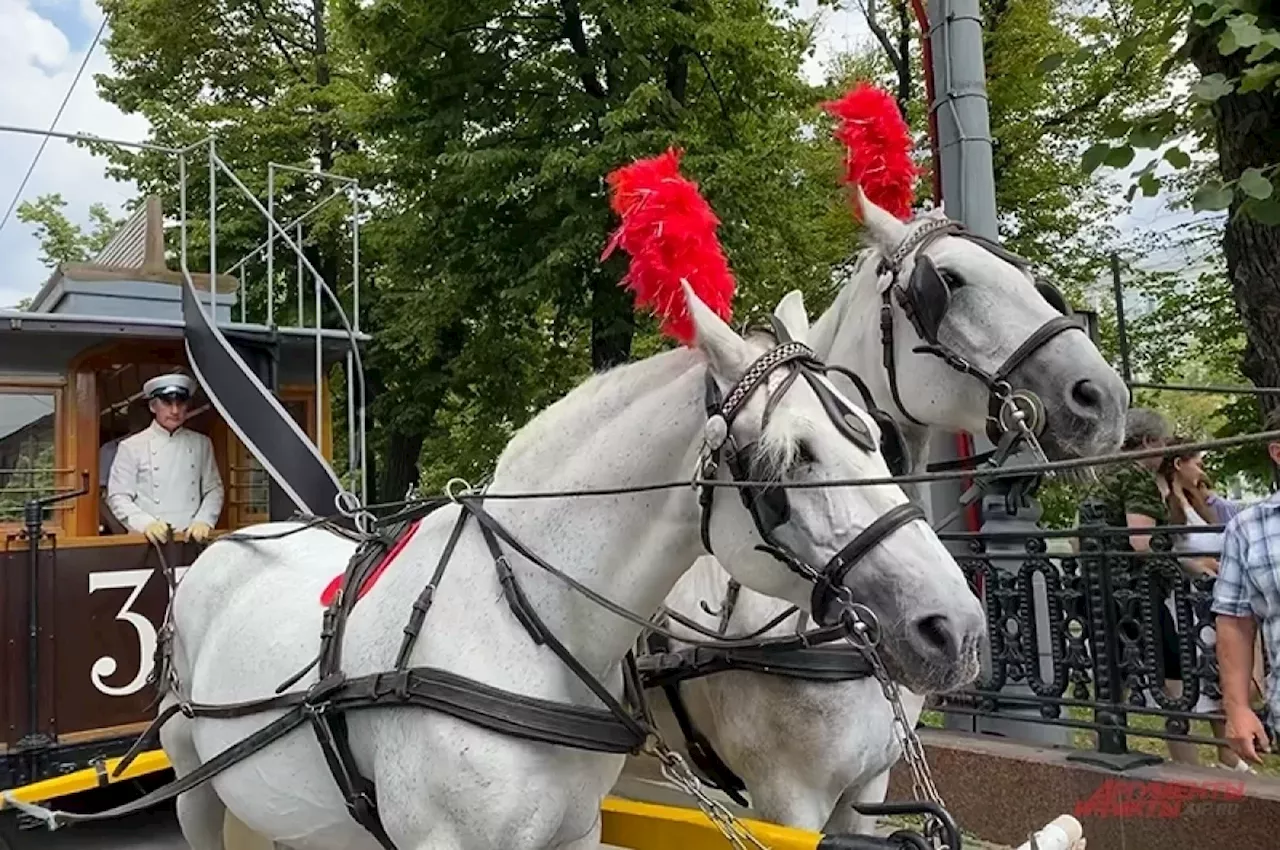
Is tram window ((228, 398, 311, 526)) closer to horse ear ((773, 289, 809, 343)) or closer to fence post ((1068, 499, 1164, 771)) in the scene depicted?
horse ear ((773, 289, 809, 343))

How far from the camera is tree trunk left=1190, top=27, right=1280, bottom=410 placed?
4520mm

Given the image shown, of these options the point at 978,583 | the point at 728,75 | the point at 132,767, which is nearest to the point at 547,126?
the point at 728,75

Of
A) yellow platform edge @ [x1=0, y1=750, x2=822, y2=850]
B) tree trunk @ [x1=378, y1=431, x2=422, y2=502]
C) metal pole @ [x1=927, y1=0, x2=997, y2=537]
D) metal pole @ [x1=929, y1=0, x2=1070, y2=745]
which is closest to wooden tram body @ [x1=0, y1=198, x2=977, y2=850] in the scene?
yellow platform edge @ [x1=0, y1=750, x2=822, y2=850]

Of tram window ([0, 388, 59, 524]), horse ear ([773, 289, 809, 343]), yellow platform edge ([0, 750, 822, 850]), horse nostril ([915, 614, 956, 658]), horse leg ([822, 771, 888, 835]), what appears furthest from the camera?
tram window ([0, 388, 59, 524])

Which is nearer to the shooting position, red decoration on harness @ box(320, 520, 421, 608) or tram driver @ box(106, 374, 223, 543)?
red decoration on harness @ box(320, 520, 421, 608)

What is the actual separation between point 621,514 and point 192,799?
241 centimetres

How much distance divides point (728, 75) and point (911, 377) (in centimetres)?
1011

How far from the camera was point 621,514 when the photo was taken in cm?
252

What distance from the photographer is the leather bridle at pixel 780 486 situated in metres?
2.16

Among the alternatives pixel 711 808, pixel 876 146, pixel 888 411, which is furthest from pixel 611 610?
pixel 876 146

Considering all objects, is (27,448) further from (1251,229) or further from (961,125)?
(1251,229)

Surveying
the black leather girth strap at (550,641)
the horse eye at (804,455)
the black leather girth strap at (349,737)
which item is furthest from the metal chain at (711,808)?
the horse eye at (804,455)

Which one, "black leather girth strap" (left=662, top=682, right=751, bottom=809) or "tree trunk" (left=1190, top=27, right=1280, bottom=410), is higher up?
"tree trunk" (left=1190, top=27, right=1280, bottom=410)

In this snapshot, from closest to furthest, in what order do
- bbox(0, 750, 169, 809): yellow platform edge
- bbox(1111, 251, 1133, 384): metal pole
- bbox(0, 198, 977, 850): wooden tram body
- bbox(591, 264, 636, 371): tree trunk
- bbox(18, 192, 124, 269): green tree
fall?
bbox(0, 750, 169, 809): yellow platform edge, bbox(0, 198, 977, 850): wooden tram body, bbox(1111, 251, 1133, 384): metal pole, bbox(591, 264, 636, 371): tree trunk, bbox(18, 192, 124, 269): green tree
